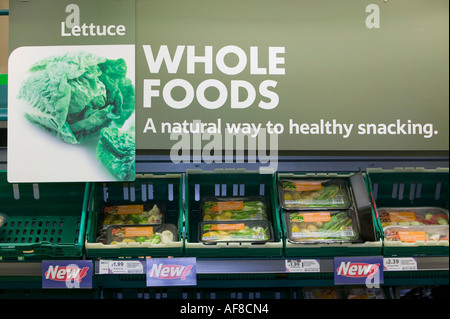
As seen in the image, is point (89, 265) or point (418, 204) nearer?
point (89, 265)

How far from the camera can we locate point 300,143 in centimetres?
217

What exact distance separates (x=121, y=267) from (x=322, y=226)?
976 mm

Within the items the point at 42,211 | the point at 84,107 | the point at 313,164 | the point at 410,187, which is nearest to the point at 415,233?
the point at 410,187

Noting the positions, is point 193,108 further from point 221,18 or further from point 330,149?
point 330,149

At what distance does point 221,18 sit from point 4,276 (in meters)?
1.51

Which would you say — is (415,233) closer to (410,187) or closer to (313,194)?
(410,187)

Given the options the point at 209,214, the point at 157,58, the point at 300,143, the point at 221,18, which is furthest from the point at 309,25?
the point at 209,214

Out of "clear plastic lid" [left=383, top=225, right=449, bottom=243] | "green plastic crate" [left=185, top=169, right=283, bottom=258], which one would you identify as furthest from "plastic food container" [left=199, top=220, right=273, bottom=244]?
"clear plastic lid" [left=383, top=225, right=449, bottom=243]

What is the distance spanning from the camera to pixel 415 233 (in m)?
2.33

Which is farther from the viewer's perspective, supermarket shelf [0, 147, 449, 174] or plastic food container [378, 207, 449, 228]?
supermarket shelf [0, 147, 449, 174]

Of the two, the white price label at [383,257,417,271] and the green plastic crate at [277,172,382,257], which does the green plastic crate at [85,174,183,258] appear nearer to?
the green plastic crate at [277,172,382,257]

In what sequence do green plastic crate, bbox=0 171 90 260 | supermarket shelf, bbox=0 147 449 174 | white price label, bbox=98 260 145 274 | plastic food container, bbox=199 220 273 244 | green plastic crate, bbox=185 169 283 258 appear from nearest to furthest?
white price label, bbox=98 260 145 274 < plastic food container, bbox=199 220 273 244 < green plastic crate, bbox=0 171 90 260 < green plastic crate, bbox=185 169 283 258 < supermarket shelf, bbox=0 147 449 174

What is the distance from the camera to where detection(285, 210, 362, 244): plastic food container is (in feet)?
7.53

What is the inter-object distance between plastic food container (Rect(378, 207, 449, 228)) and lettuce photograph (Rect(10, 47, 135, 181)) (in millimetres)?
1332
